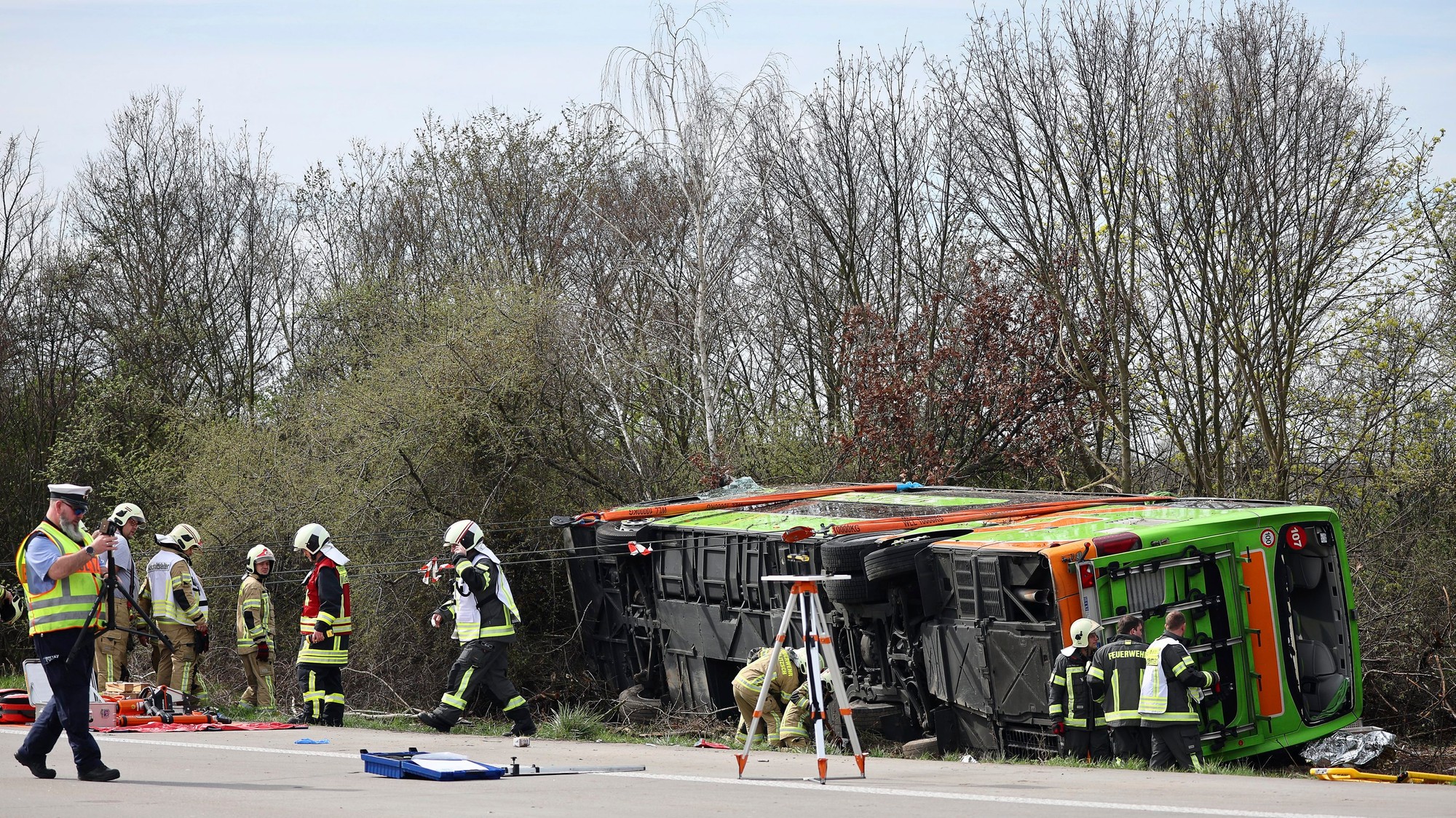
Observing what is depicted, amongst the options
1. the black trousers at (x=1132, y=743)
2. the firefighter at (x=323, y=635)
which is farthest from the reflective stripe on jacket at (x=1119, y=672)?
the firefighter at (x=323, y=635)

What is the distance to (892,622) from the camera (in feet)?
33.4

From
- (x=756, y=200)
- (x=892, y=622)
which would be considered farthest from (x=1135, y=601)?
(x=756, y=200)

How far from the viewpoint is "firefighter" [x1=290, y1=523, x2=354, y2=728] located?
10953 mm

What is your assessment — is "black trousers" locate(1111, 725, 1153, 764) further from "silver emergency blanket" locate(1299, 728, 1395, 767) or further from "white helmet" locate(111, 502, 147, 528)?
"white helmet" locate(111, 502, 147, 528)

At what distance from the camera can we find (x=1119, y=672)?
8758 mm

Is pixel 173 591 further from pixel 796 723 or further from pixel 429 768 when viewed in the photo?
pixel 429 768

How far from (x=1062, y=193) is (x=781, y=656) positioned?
9354 millimetres

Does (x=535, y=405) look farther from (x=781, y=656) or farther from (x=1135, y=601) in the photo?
(x=1135, y=601)

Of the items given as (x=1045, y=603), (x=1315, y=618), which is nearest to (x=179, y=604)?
(x=1045, y=603)

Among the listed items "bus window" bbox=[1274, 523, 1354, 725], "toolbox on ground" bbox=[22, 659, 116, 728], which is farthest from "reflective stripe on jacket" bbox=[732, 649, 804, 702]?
A: "toolbox on ground" bbox=[22, 659, 116, 728]

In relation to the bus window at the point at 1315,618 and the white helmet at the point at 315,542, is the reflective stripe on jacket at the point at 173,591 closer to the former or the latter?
the white helmet at the point at 315,542

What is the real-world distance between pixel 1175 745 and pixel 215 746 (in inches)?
253

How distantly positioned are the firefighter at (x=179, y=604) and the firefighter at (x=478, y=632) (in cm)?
327

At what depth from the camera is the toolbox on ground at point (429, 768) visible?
7.30m
